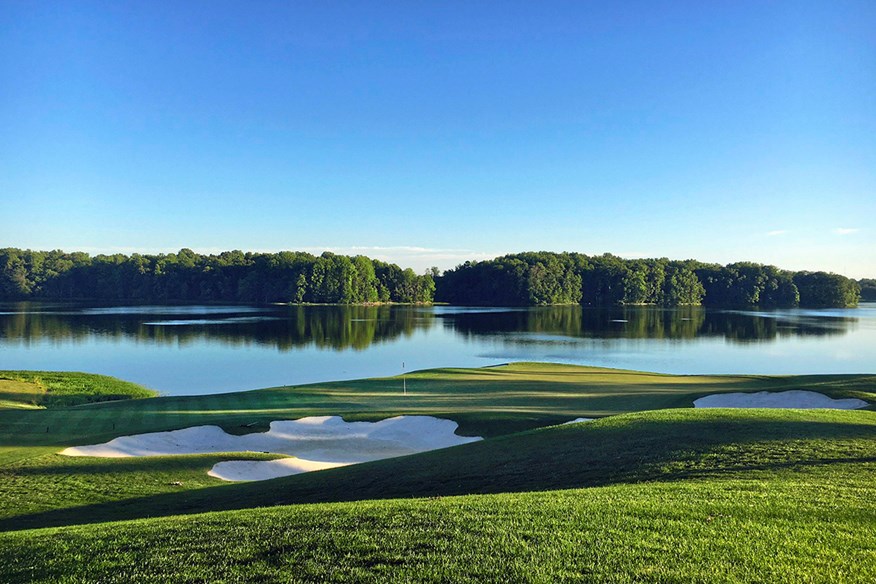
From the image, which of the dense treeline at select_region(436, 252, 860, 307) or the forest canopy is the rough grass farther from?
the dense treeline at select_region(436, 252, 860, 307)

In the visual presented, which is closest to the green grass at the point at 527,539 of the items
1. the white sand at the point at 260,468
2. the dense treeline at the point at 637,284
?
the white sand at the point at 260,468

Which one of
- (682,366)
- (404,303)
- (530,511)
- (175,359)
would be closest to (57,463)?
(530,511)

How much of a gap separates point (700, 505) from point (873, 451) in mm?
5254

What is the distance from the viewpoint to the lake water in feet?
162

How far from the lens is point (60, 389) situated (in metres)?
36.6

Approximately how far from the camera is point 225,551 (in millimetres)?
7348

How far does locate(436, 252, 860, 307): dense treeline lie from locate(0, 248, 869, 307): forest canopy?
293mm

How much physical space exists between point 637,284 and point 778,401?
16277cm

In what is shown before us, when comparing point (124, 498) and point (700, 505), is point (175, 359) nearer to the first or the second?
point (124, 498)

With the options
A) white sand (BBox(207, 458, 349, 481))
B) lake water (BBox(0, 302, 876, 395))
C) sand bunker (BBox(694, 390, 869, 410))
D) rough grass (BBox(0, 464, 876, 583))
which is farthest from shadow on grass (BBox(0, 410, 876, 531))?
lake water (BBox(0, 302, 876, 395))

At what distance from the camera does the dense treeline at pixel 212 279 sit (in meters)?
165

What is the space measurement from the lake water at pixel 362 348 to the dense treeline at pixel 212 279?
68395mm

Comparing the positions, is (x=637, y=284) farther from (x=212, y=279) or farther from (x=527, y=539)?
(x=527, y=539)

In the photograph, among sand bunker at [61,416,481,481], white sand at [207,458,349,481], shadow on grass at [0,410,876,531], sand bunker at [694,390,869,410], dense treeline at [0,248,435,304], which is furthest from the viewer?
dense treeline at [0,248,435,304]
